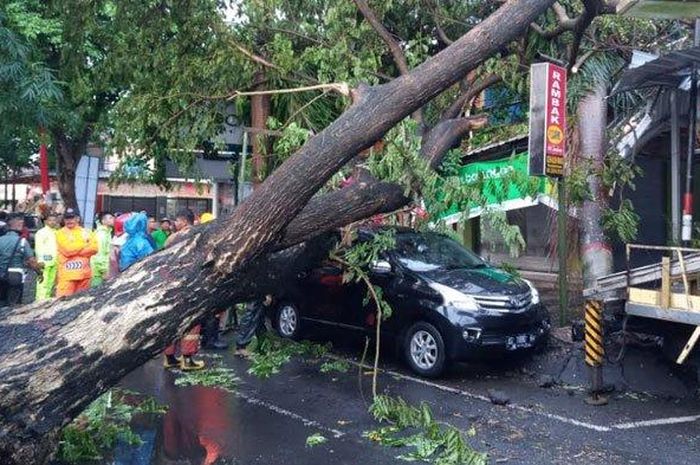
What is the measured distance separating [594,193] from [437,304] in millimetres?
3729

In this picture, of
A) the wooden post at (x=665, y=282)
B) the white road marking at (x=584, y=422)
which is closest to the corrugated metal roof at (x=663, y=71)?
the wooden post at (x=665, y=282)

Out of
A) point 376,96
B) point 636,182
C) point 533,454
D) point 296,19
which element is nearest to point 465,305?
point 533,454

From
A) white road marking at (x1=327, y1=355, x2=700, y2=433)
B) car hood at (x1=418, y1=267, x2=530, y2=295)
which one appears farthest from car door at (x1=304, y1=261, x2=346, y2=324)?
white road marking at (x1=327, y1=355, x2=700, y2=433)

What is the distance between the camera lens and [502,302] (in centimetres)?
884

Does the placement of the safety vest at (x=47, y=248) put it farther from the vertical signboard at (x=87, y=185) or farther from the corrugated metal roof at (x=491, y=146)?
the corrugated metal roof at (x=491, y=146)

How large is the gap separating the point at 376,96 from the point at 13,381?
10.4 ft

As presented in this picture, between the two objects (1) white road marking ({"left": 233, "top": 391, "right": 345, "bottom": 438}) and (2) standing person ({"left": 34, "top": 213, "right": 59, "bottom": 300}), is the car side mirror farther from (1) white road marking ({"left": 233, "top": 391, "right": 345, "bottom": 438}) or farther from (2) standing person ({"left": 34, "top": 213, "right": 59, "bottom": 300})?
(2) standing person ({"left": 34, "top": 213, "right": 59, "bottom": 300})

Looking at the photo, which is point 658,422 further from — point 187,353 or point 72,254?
point 72,254

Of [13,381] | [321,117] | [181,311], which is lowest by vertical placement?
[13,381]

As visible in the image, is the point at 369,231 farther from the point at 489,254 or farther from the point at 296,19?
the point at 489,254

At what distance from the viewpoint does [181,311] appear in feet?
16.8

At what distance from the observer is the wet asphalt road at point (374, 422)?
6184 millimetres

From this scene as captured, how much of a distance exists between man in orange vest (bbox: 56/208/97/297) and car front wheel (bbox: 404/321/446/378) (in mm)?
4314

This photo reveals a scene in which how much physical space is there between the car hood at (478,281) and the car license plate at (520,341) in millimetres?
517
